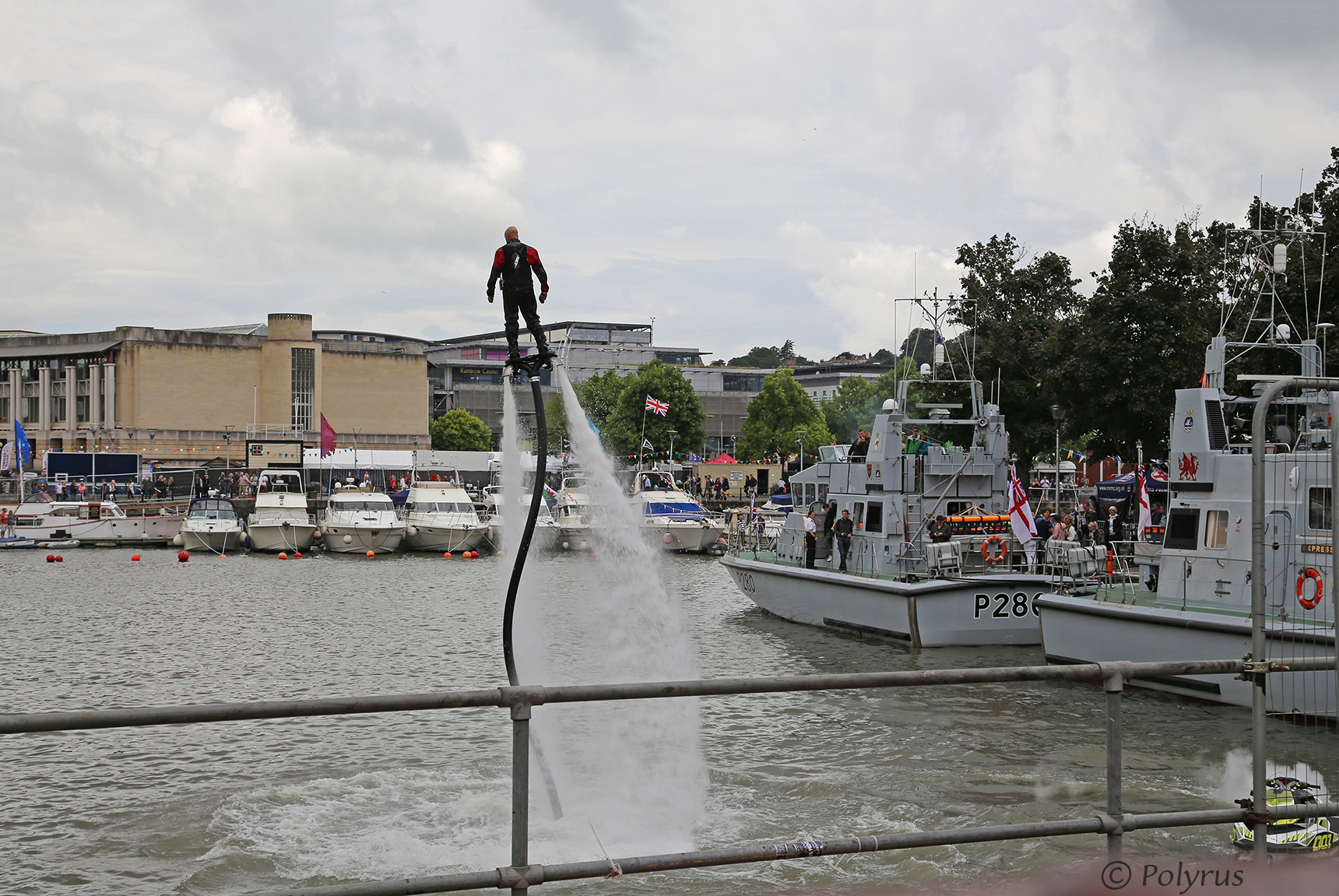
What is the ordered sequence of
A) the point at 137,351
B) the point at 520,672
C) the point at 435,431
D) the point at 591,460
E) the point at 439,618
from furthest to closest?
the point at 435,431, the point at 137,351, the point at 439,618, the point at 520,672, the point at 591,460

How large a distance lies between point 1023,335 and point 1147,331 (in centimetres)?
818

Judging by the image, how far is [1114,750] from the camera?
16.6ft

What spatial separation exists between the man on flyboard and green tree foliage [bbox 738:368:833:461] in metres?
91.7

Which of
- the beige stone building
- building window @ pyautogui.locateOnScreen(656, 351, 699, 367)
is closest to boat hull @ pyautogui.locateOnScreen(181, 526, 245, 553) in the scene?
the beige stone building

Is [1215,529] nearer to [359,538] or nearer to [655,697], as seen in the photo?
[655,697]

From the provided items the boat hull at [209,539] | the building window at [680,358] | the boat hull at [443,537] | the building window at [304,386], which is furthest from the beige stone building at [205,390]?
the boat hull at [443,537]

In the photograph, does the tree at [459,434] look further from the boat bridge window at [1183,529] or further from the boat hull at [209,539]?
the boat bridge window at [1183,529]

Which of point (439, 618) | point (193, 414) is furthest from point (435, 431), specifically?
point (439, 618)

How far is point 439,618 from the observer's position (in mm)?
29938

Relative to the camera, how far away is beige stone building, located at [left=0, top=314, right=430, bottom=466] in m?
107

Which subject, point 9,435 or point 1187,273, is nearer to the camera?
point 1187,273

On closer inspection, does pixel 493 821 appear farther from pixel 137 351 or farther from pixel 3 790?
pixel 137 351

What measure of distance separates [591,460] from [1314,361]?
1412cm

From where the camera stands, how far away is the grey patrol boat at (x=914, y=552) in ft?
74.0
